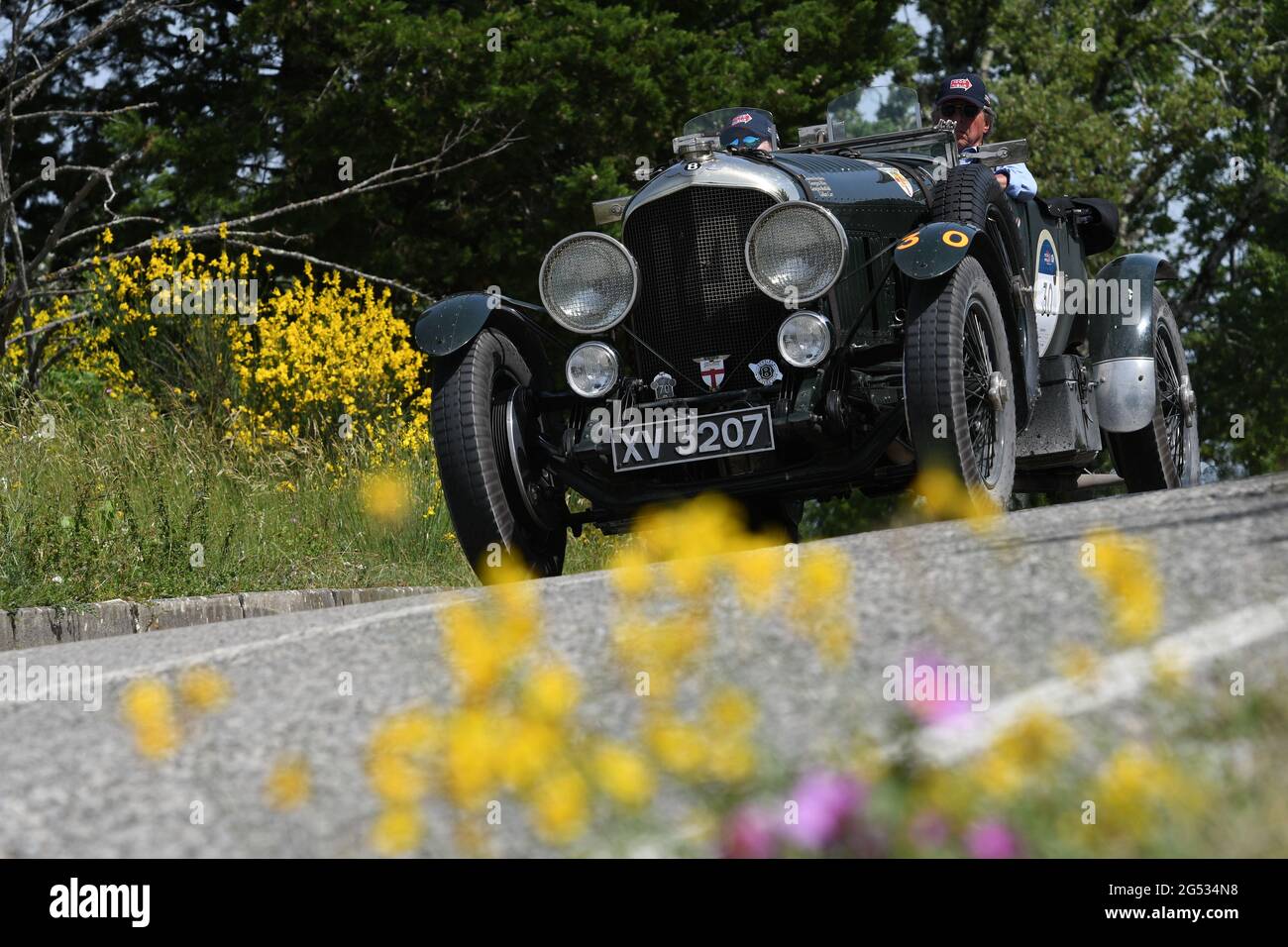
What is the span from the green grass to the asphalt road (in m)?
3.02

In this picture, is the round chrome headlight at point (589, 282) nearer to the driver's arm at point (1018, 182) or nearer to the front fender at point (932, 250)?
the front fender at point (932, 250)

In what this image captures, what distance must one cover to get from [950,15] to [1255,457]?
9075mm

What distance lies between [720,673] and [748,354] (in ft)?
11.7

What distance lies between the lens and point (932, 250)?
6.67m

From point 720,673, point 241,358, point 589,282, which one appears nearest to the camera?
point 720,673

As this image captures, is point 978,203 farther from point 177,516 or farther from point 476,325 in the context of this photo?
point 177,516

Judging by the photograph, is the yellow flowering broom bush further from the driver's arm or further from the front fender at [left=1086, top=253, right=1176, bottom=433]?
the front fender at [left=1086, top=253, right=1176, bottom=433]

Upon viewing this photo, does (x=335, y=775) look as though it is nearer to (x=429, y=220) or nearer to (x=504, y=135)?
(x=504, y=135)

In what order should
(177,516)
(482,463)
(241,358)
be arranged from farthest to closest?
(241,358) < (177,516) < (482,463)

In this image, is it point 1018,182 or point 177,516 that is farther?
point 177,516

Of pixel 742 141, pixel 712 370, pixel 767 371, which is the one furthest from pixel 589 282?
pixel 742 141

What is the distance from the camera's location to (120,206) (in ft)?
63.8

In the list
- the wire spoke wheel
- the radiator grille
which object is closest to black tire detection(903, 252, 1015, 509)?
the wire spoke wheel

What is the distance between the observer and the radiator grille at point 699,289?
709cm
